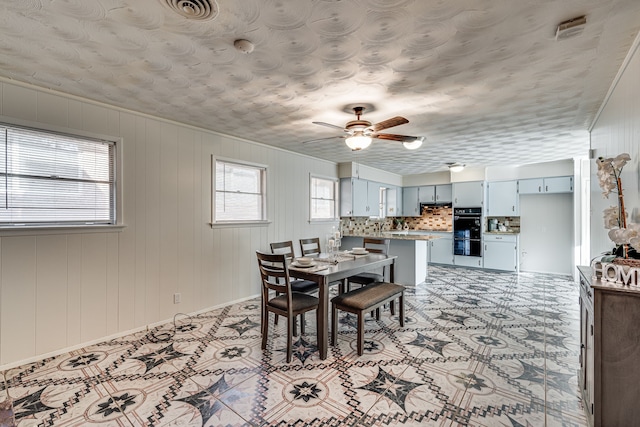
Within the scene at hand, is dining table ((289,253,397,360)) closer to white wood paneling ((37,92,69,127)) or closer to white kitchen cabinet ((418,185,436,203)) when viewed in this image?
white wood paneling ((37,92,69,127))

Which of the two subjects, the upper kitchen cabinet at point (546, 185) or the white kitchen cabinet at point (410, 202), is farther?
the white kitchen cabinet at point (410, 202)

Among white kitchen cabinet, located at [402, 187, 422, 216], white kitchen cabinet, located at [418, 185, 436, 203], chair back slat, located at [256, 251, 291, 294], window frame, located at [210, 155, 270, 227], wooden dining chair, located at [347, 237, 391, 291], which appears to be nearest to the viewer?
chair back slat, located at [256, 251, 291, 294]

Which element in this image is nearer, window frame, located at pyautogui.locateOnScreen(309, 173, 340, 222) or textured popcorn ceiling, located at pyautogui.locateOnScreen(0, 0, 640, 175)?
textured popcorn ceiling, located at pyautogui.locateOnScreen(0, 0, 640, 175)

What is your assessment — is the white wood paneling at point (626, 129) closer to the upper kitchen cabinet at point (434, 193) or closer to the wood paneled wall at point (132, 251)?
the wood paneled wall at point (132, 251)

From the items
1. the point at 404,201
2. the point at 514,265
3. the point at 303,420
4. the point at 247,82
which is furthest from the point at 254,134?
the point at 514,265

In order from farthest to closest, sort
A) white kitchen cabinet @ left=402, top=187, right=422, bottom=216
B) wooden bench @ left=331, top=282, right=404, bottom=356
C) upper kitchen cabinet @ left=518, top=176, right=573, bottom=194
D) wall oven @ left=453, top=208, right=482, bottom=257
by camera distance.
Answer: white kitchen cabinet @ left=402, top=187, right=422, bottom=216 → wall oven @ left=453, top=208, right=482, bottom=257 → upper kitchen cabinet @ left=518, top=176, right=573, bottom=194 → wooden bench @ left=331, top=282, right=404, bottom=356

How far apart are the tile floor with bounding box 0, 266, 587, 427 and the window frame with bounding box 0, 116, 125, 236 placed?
119 centimetres

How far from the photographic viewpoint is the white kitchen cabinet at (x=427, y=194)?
7.98 metres

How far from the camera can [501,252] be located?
271 inches

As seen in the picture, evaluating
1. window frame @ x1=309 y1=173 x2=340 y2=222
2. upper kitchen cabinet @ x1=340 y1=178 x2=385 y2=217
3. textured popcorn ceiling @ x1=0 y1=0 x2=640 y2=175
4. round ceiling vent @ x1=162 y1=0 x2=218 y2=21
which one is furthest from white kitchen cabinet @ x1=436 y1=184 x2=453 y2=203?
round ceiling vent @ x1=162 y1=0 x2=218 y2=21

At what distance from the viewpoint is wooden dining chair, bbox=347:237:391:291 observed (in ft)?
13.0

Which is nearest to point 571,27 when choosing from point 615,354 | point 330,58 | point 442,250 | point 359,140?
point 330,58

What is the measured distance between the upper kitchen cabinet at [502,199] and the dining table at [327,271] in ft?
15.1

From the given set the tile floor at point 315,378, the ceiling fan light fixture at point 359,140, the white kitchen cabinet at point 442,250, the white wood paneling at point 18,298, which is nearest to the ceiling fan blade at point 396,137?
the ceiling fan light fixture at point 359,140
